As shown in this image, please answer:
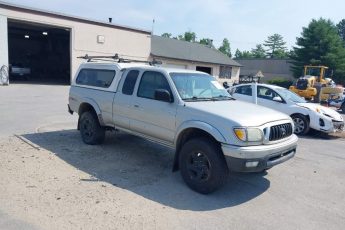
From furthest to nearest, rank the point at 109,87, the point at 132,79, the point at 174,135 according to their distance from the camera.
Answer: the point at 109,87 → the point at 132,79 → the point at 174,135

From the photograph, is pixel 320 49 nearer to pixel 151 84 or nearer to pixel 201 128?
pixel 151 84

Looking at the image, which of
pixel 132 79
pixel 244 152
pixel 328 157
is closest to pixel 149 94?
pixel 132 79

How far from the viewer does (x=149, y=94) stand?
623cm

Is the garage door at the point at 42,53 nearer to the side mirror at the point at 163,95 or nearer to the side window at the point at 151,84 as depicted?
the side window at the point at 151,84

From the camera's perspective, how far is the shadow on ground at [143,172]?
495cm

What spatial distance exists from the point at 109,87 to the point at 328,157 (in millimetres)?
5530

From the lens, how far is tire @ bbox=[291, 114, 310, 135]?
1034 centimetres

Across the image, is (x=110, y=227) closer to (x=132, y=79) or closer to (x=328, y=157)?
(x=132, y=79)

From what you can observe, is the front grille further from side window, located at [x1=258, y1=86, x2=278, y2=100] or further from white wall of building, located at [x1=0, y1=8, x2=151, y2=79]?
white wall of building, located at [x1=0, y1=8, x2=151, y2=79]

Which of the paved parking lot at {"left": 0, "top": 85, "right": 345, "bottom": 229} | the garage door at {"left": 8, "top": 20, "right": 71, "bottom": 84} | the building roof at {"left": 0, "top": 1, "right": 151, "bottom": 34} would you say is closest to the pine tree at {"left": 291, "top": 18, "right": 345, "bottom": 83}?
the building roof at {"left": 0, "top": 1, "right": 151, "bottom": 34}

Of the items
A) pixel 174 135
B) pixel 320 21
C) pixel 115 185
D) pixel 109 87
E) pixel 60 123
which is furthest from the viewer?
pixel 320 21

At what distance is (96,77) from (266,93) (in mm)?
6222

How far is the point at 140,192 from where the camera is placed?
199 inches

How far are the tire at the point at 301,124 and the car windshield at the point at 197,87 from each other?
499 centimetres
